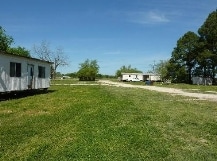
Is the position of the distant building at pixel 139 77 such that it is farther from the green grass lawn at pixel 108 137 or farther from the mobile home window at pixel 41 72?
the green grass lawn at pixel 108 137

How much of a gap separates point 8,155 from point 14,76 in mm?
15617

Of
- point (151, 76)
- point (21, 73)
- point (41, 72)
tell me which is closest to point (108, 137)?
point (21, 73)

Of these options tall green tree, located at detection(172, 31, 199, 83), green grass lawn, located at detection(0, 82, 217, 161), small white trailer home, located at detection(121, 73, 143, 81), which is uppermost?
tall green tree, located at detection(172, 31, 199, 83)

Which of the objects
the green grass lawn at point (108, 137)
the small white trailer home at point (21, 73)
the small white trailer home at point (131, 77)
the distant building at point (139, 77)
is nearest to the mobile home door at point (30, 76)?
the small white trailer home at point (21, 73)

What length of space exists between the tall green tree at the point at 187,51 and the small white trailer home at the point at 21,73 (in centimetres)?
4469

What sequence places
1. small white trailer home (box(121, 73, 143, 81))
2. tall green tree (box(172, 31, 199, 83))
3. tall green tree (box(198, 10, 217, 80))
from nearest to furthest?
tall green tree (box(198, 10, 217, 80))
tall green tree (box(172, 31, 199, 83))
small white trailer home (box(121, 73, 143, 81))

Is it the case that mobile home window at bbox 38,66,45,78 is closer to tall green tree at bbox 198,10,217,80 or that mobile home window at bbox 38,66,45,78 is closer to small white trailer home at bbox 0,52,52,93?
small white trailer home at bbox 0,52,52,93

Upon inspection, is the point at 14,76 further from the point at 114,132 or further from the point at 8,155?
the point at 8,155

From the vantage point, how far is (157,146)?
775 centimetres

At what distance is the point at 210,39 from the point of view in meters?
63.3

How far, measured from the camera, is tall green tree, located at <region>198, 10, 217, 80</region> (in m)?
61.5

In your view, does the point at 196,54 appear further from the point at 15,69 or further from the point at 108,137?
the point at 108,137

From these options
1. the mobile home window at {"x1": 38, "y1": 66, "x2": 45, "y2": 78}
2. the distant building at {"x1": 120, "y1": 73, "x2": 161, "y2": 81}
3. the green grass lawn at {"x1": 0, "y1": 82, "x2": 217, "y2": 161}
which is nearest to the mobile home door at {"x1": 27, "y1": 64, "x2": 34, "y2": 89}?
the mobile home window at {"x1": 38, "y1": 66, "x2": 45, "y2": 78}

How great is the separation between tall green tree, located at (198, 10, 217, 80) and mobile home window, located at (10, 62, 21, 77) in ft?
146
